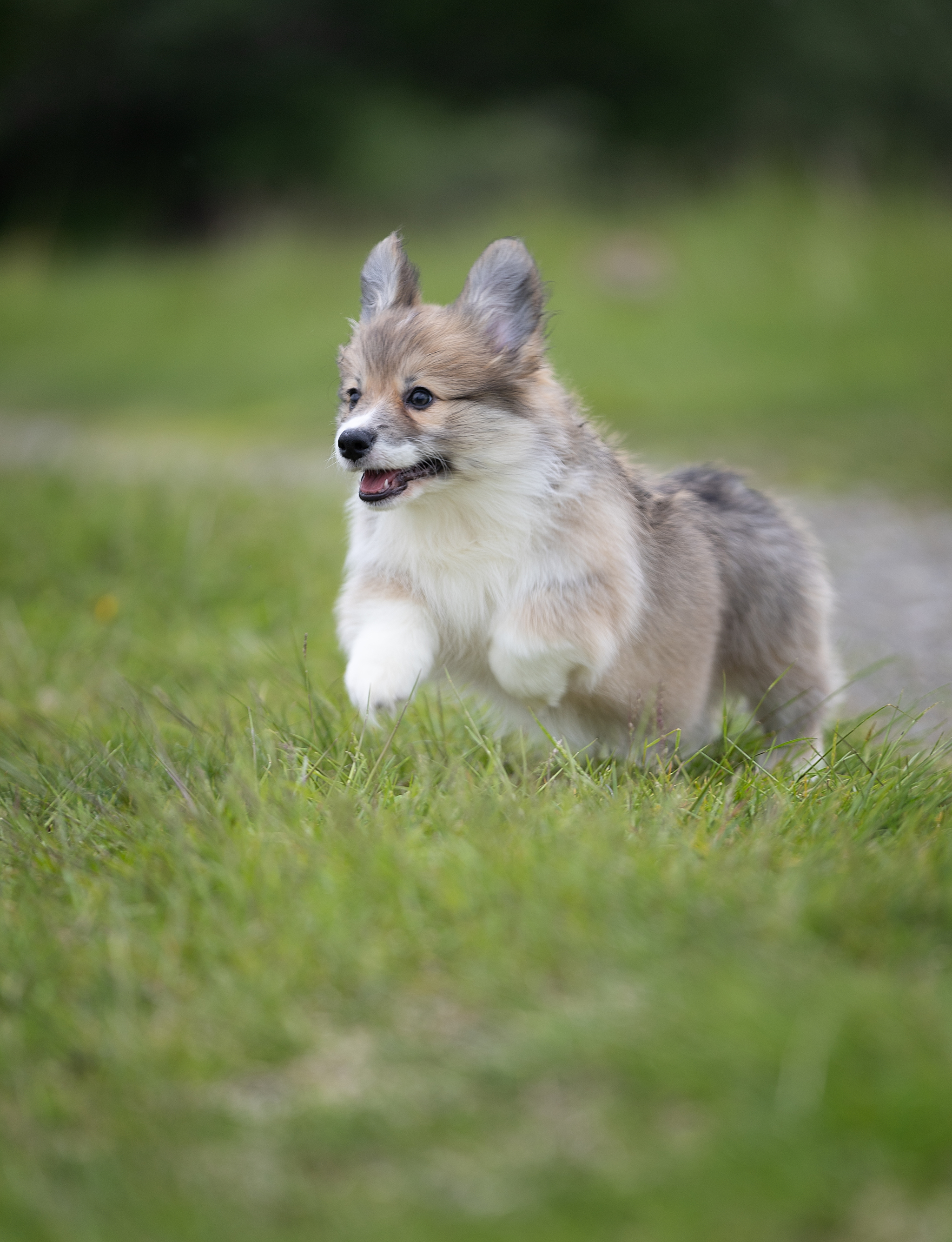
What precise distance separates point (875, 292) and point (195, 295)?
777 centimetres

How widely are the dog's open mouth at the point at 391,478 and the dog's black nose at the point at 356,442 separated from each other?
3.2 inches

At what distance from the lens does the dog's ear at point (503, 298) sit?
341cm

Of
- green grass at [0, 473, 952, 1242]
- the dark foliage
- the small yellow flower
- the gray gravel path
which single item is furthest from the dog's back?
the dark foliage

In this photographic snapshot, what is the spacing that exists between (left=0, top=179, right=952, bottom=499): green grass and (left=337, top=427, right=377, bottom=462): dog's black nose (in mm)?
4742

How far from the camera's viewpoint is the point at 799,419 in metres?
8.94

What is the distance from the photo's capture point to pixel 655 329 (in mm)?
11422

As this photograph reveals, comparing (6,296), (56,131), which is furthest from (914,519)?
(56,131)

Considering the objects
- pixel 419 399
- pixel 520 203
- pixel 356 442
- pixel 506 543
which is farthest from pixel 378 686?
pixel 520 203

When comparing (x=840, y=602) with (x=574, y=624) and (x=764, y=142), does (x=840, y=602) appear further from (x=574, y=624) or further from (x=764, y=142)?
(x=764, y=142)

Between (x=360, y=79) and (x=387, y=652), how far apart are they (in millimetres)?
18842

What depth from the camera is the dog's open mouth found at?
10.5 ft

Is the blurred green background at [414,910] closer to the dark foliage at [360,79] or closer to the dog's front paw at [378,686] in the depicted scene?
the dog's front paw at [378,686]

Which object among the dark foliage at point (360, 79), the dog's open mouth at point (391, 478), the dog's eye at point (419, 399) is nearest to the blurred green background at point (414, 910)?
the dog's open mouth at point (391, 478)

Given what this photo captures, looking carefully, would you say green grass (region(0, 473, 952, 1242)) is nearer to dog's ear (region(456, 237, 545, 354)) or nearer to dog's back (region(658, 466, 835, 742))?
dog's back (region(658, 466, 835, 742))
